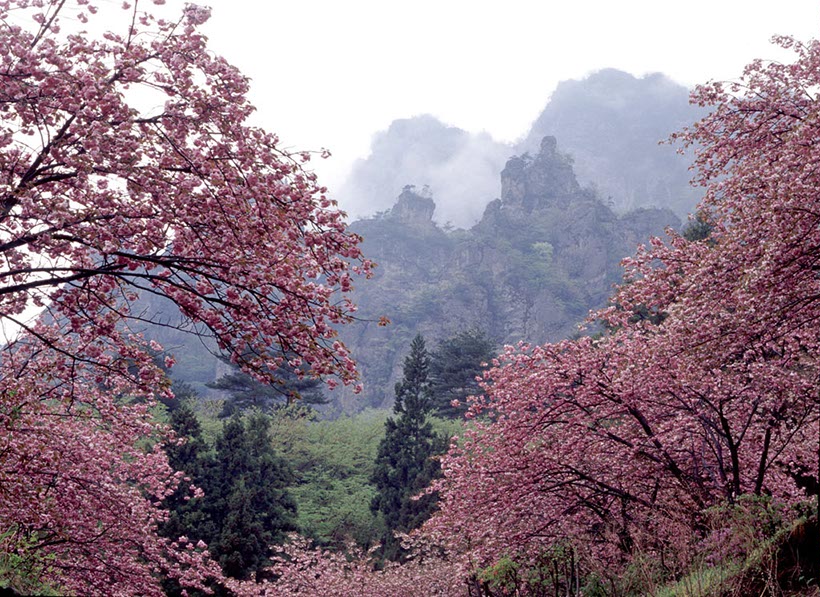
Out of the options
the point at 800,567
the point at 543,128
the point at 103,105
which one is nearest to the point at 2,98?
the point at 103,105

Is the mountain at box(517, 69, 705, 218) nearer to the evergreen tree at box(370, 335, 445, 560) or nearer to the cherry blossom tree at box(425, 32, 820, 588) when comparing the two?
the evergreen tree at box(370, 335, 445, 560)

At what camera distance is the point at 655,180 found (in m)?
127

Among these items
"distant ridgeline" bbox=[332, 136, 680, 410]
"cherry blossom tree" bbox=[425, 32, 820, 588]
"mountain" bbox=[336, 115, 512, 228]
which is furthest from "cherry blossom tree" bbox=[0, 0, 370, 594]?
"mountain" bbox=[336, 115, 512, 228]

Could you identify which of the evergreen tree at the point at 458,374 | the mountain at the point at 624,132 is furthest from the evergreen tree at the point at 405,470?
the mountain at the point at 624,132

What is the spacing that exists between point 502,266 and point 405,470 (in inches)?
2575

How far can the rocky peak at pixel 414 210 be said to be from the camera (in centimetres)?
10456

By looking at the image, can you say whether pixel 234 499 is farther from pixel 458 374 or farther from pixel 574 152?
pixel 574 152

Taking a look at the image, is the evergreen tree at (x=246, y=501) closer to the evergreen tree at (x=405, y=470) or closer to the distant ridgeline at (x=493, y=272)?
the evergreen tree at (x=405, y=470)

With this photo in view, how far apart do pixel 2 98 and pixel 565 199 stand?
98799mm

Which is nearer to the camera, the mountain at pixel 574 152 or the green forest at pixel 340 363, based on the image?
the green forest at pixel 340 363

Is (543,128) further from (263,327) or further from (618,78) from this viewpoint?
(263,327)

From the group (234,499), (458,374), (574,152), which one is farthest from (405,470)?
(574,152)

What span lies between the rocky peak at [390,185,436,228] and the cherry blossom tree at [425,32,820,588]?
93.8 meters

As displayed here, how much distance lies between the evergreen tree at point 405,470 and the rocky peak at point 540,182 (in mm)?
74478
